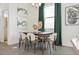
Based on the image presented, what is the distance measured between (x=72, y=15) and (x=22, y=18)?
0.82 metres

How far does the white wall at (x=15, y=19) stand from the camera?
2031 millimetres

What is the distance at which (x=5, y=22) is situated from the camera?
2.02 meters

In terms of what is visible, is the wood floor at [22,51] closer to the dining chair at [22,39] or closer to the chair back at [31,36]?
the dining chair at [22,39]

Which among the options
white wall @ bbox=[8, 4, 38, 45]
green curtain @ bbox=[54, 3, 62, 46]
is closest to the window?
green curtain @ bbox=[54, 3, 62, 46]

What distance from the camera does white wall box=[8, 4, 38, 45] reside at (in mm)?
2031

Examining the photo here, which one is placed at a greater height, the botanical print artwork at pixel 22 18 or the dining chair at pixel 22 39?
the botanical print artwork at pixel 22 18

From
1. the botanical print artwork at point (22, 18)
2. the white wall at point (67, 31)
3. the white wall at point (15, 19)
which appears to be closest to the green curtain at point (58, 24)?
the white wall at point (67, 31)

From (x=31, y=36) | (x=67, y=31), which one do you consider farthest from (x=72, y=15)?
(x=31, y=36)

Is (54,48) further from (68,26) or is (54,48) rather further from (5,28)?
(5,28)

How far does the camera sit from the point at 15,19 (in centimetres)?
205

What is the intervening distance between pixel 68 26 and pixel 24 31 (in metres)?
0.72

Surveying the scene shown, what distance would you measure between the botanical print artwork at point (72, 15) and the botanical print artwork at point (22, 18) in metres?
0.68
